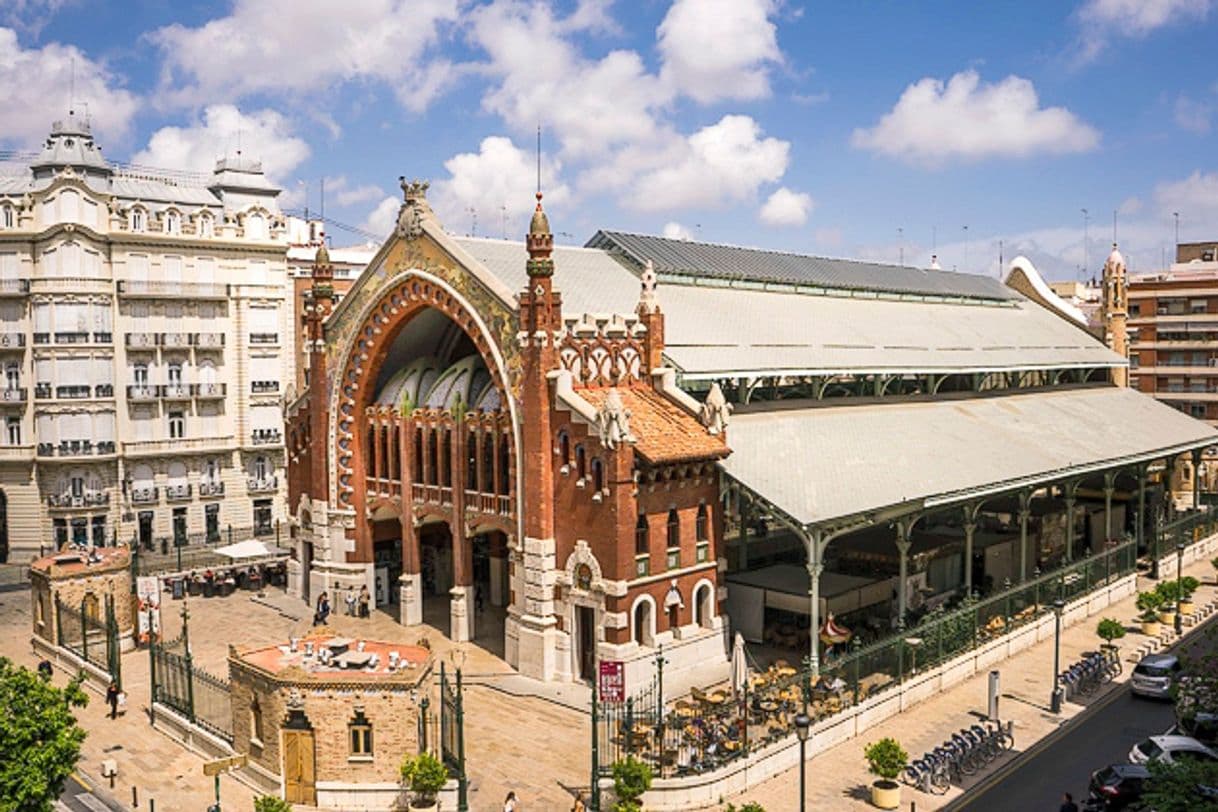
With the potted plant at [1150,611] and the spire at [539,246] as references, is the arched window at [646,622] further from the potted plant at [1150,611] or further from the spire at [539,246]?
the potted plant at [1150,611]

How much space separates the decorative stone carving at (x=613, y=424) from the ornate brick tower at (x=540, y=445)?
351cm

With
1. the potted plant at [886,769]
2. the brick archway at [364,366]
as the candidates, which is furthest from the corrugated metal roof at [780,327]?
the potted plant at [886,769]

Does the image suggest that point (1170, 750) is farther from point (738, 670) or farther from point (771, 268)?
point (771, 268)

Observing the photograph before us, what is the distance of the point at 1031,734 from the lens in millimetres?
34625

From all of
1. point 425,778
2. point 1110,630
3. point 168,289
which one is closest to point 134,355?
point 168,289

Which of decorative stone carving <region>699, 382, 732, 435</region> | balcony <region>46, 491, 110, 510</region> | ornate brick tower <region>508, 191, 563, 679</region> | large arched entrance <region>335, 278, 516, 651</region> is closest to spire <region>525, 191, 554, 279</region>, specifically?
ornate brick tower <region>508, 191, 563, 679</region>

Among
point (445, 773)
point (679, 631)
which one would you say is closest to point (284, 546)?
point (679, 631)

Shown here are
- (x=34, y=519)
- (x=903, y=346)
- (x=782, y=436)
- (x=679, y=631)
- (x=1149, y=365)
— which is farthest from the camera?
(x=1149, y=365)

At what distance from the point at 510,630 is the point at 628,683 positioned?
257 inches

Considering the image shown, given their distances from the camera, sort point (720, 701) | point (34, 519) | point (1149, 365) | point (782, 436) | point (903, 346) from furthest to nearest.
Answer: point (1149, 365) → point (34, 519) → point (903, 346) → point (782, 436) → point (720, 701)

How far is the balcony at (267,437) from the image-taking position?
72062 millimetres

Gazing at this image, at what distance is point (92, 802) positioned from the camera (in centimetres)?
3112

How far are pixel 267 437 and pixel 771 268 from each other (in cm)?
3651

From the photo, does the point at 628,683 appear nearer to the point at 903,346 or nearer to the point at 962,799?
the point at 962,799
